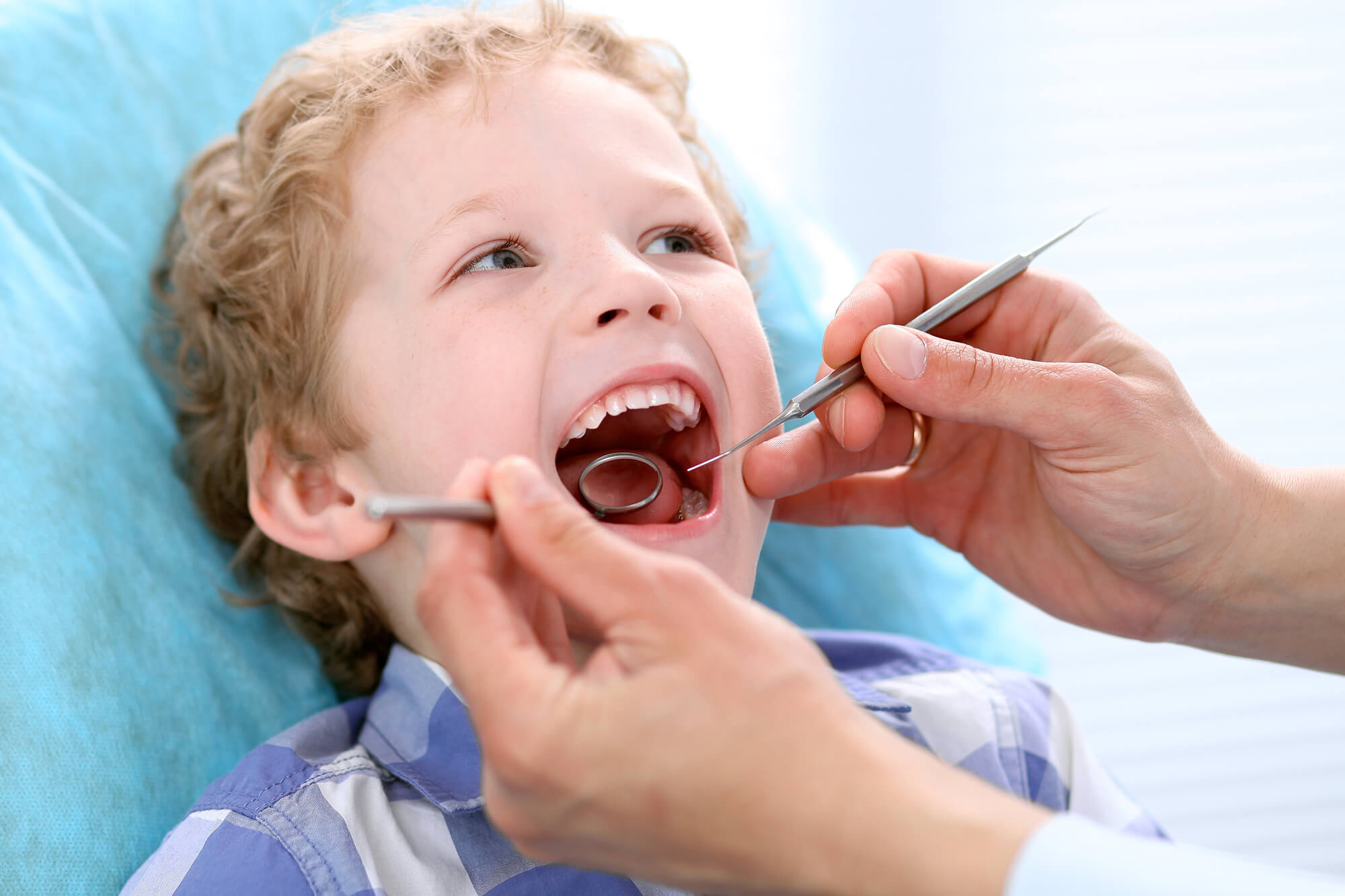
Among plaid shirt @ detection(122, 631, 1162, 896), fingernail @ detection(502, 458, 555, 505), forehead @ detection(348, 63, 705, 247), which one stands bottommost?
plaid shirt @ detection(122, 631, 1162, 896)

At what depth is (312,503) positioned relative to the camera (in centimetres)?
126

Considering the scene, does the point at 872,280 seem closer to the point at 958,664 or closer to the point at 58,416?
the point at 958,664

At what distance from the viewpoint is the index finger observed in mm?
1205

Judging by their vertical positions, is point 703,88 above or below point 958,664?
above

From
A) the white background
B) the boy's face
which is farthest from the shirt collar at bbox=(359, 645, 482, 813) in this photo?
the white background

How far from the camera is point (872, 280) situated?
1265 mm

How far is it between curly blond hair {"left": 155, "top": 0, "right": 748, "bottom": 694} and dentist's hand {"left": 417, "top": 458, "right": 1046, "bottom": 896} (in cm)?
55

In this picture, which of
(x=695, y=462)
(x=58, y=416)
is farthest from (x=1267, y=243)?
(x=58, y=416)

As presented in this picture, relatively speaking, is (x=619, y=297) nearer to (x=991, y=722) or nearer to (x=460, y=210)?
(x=460, y=210)

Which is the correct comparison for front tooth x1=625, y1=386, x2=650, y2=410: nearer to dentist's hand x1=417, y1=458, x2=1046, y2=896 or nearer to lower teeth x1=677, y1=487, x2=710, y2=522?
lower teeth x1=677, y1=487, x2=710, y2=522

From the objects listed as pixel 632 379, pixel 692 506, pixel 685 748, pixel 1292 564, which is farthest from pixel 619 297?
pixel 1292 564

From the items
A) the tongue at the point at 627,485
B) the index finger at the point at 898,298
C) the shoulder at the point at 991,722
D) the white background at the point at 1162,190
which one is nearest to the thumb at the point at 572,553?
the tongue at the point at 627,485

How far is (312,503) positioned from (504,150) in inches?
19.7

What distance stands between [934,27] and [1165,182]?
0.71m
